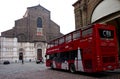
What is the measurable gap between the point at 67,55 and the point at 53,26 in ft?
155

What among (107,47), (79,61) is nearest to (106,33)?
(107,47)

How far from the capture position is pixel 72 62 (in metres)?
17.5

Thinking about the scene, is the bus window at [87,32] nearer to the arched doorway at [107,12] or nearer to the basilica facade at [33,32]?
→ the arched doorway at [107,12]

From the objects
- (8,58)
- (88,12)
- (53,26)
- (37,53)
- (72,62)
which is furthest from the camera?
(53,26)

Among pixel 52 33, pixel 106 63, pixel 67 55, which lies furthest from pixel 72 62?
pixel 52 33

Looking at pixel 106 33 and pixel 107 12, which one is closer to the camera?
pixel 106 33

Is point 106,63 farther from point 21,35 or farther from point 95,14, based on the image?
point 21,35

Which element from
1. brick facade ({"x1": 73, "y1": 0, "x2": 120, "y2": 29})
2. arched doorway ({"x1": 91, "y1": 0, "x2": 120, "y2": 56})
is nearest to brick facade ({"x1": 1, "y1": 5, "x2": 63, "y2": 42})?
brick facade ({"x1": 73, "y1": 0, "x2": 120, "y2": 29})

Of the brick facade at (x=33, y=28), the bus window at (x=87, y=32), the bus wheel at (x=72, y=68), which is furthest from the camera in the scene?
the brick facade at (x=33, y=28)

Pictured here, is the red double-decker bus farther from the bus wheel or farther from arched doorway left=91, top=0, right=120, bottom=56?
arched doorway left=91, top=0, right=120, bottom=56

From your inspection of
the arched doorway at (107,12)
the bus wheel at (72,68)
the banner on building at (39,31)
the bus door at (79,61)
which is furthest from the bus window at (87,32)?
the banner on building at (39,31)

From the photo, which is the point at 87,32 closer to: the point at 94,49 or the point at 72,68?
the point at 94,49

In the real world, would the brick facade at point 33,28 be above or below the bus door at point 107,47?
above

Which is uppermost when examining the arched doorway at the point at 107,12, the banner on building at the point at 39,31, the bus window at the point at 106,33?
the banner on building at the point at 39,31
